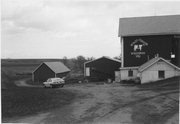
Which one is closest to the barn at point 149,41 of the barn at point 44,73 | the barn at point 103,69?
the barn at point 103,69

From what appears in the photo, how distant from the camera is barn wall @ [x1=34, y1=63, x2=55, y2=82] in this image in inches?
2154

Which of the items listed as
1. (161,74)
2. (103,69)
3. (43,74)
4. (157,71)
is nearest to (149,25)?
(157,71)

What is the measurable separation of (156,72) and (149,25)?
8992 millimetres

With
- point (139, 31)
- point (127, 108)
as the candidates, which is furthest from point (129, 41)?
point (127, 108)

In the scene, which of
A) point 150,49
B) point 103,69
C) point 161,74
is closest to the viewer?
point 161,74

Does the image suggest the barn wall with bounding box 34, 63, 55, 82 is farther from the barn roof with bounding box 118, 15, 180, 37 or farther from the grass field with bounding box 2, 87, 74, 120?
the grass field with bounding box 2, 87, 74, 120

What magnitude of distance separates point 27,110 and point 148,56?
2512 centimetres

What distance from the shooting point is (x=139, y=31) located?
37500mm

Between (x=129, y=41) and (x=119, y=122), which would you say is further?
(x=129, y=41)

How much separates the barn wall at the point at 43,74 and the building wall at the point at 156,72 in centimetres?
2632

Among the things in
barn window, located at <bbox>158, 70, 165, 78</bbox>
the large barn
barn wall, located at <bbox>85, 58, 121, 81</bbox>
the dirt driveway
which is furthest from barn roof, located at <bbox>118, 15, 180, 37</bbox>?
the dirt driveway

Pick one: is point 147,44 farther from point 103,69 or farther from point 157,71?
point 103,69

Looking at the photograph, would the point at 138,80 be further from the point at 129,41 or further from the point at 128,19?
the point at 128,19

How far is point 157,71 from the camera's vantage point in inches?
1314
